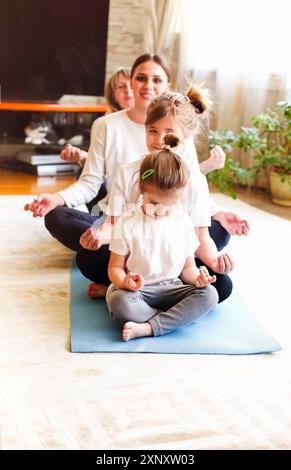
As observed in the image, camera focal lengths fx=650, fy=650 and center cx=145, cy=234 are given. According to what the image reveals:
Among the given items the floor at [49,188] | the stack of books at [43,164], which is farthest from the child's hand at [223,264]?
the stack of books at [43,164]

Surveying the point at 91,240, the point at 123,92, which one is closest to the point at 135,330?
the point at 91,240

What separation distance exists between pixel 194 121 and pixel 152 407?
925 millimetres

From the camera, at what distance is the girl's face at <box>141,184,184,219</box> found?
1780 millimetres

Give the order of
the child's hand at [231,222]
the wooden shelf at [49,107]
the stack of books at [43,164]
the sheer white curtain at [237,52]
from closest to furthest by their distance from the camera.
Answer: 1. the child's hand at [231,222]
2. the sheer white curtain at [237,52]
3. the wooden shelf at [49,107]
4. the stack of books at [43,164]

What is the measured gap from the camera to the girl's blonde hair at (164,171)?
176 centimetres

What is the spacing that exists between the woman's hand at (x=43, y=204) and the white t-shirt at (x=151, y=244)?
404mm

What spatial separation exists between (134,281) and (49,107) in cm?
286

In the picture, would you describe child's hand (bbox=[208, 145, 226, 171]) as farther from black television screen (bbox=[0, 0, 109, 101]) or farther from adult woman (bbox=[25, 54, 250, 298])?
black television screen (bbox=[0, 0, 109, 101])

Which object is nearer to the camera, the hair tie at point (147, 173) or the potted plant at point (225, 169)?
the hair tie at point (147, 173)

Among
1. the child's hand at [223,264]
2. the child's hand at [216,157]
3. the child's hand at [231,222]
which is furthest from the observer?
the child's hand at [216,157]

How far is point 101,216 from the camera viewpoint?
245cm

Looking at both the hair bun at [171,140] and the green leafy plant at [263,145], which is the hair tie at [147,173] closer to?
the hair bun at [171,140]

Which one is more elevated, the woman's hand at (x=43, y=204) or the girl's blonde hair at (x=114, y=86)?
the girl's blonde hair at (x=114, y=86)

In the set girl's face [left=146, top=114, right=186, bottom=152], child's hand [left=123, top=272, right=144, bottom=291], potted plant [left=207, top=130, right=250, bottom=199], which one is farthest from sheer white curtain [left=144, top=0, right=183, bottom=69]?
child's hand [left=123, top=272, right=144, bottom=291]
